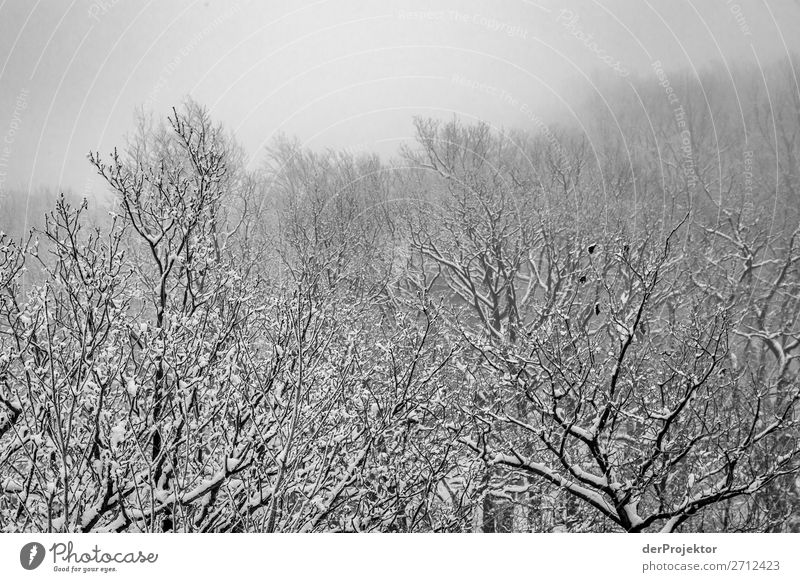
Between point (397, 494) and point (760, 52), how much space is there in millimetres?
13799

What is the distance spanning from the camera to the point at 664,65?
1327 cm

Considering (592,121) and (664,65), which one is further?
(592,121)

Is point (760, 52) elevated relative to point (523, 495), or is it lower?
elevated

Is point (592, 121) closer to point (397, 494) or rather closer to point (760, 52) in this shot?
point (760, 52)

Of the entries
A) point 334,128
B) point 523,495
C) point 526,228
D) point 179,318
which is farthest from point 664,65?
point 179,318
